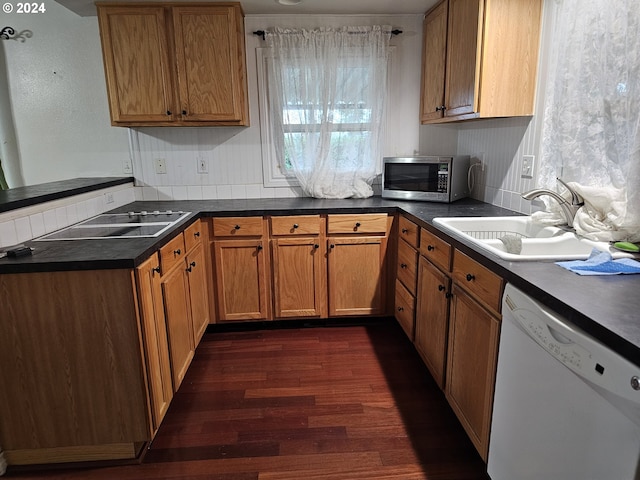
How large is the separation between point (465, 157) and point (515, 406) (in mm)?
1881

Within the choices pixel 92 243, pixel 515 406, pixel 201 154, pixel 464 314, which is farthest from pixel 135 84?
pixel 515 406

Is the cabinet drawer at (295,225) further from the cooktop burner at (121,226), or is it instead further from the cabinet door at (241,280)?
the cooktop burner at (121,226)

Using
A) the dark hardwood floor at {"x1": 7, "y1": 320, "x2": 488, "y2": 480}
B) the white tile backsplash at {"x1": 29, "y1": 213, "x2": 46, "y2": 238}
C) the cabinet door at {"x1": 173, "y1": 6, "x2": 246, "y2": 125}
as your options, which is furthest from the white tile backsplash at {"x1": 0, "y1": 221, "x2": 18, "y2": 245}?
the cabinet door at {"x1": 173, "y1": 6, "x2": 246, "y2": 125}

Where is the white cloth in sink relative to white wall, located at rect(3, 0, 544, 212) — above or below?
below

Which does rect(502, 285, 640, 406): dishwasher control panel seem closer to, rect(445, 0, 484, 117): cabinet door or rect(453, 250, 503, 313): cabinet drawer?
rect(453, 250, 503, 313): cabinet drawer

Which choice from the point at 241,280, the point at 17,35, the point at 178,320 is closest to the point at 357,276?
the point at 241,280

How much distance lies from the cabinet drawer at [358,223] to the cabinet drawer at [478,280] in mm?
973

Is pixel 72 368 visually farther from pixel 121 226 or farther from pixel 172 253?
pixel 121 226

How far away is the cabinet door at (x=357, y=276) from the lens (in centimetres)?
278

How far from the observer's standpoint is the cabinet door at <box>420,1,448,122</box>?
2.62 m

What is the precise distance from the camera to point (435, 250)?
2.04 metres

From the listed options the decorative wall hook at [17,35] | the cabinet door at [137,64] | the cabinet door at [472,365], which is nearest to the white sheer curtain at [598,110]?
the cabinet door at [472,365]

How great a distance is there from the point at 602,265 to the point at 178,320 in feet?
5.97

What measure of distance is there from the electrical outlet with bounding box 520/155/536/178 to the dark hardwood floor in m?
1.22
